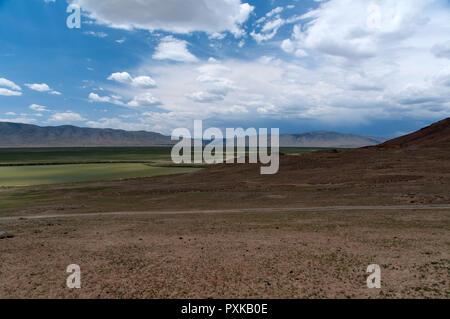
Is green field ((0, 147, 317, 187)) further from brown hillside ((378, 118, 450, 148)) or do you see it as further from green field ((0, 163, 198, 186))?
brown hillside ((378, 118, 450, 148))

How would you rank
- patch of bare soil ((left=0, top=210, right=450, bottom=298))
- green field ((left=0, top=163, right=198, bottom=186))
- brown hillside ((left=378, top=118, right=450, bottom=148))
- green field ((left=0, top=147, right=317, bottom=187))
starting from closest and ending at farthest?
patch of bare soil ((left=0, top=210, right=450, bottom=298)) → green field ((left=0, top=163, right=198, bottom=186)) → green field ((left=0, top=147, right=317, bottom=187)) → brown hillside ((left=378, top=118, right=450, bottom=148))

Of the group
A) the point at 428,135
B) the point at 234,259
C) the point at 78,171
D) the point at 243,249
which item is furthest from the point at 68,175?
the point at 428,135

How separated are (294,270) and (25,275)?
883cm

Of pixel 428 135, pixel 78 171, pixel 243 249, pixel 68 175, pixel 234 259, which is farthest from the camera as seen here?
pixel 428 135

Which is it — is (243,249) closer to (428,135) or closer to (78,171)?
(78,171)

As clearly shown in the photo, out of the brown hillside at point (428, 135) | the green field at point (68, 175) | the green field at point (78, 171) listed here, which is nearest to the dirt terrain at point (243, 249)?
the green field at point (68, 175)

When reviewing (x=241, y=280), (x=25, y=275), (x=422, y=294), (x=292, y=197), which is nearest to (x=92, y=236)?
(x=25, y=275)

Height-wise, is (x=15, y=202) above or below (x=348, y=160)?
below

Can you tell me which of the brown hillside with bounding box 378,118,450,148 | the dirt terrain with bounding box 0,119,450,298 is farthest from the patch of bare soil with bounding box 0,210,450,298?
the brown hillside with bounding box 378,118,450,148

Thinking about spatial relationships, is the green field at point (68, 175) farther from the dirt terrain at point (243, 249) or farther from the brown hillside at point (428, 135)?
the brown hillside at point (428, 135)

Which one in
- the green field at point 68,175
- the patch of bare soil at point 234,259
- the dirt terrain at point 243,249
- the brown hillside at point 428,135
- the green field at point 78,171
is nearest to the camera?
the patch of bare soil at point 234,259

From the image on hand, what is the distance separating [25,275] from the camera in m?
10.4
